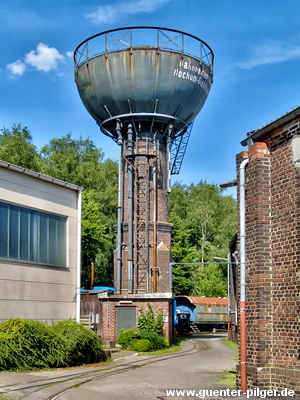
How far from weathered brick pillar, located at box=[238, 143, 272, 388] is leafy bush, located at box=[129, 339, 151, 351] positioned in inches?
596

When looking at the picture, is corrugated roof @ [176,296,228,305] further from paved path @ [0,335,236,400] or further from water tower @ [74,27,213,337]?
paved path @ [0,335,236,400]

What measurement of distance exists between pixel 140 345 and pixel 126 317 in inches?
141

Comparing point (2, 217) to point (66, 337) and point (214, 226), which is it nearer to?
point (66, 337)

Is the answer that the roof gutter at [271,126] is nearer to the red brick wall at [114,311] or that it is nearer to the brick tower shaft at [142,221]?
the red brick wall at [114,311]

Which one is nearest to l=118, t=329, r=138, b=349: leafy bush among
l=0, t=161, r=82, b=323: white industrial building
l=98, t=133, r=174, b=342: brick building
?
l=98, t=133, r=174, b=342: brick building

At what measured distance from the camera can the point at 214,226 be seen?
6769 centimetres

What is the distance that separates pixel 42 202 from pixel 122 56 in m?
14.4

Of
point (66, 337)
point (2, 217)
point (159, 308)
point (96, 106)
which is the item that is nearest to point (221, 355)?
point (159, 308)

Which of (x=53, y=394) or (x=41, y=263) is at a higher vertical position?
(x=41, y=263)

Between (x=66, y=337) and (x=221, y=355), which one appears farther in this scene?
(x=221, y=355)

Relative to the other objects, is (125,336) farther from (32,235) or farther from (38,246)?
(32,235)

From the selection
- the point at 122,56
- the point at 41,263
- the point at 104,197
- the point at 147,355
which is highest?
the point at 122,56

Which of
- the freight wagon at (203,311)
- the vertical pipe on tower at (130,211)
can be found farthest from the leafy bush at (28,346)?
the freight wagon at (203,311)

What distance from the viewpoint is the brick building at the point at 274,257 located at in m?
12.2
